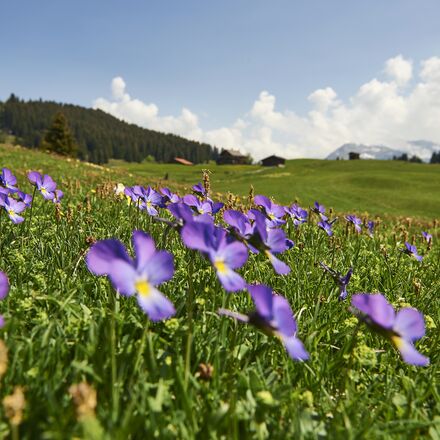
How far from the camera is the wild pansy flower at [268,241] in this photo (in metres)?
1.95

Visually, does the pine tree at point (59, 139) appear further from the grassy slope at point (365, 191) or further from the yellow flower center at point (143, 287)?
the yellow flower center at point (143, 287)

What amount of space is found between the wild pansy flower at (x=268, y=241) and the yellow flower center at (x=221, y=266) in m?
0.28

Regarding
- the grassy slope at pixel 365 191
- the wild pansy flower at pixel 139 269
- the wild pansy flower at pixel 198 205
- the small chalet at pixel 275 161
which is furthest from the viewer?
the small chalet at pixel 275 161

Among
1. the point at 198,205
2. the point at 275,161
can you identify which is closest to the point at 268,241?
the point at 198,205

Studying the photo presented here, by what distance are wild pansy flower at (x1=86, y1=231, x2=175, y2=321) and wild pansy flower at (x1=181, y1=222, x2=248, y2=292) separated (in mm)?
132

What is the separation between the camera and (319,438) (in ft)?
5.86

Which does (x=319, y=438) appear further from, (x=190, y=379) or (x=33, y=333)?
(x=33, y=333)

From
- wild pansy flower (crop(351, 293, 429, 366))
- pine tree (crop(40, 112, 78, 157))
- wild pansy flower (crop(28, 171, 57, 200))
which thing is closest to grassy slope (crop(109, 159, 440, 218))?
wild pansy flower (crop(28, 171, 57, 200))

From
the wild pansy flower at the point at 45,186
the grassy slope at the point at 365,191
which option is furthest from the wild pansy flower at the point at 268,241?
the grassy slope at the point at 365,191

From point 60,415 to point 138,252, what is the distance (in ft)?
2.13

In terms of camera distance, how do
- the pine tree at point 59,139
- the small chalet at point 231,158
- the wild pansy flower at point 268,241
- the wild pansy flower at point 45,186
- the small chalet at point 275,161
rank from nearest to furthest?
the wild pansy flower at point 268,241 < the wild pansy flower at point 45,186 < the pine tree at point 59,139 < the small chalet at point 275,161 < the small chalet at point 231,158

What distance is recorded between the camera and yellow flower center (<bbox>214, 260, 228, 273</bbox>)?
170cm

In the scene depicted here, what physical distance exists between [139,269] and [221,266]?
37 cm

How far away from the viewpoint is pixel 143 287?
1.54 metres
